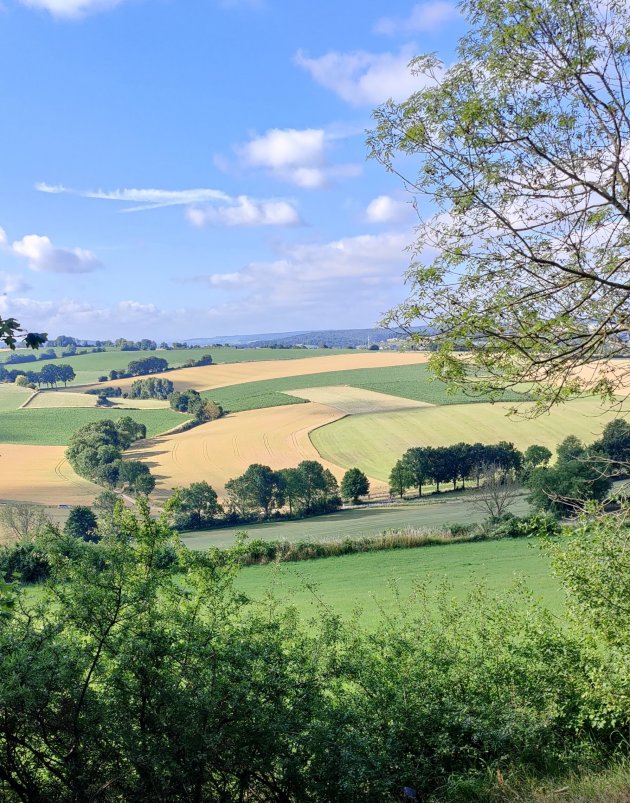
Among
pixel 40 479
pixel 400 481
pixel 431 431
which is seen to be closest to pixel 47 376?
pixel 40 479

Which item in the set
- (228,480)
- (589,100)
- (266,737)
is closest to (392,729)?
(266,737)

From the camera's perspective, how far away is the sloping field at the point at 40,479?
54.3m

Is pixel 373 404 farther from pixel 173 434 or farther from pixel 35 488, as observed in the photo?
pixel 35 488

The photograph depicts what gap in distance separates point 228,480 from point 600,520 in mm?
49296

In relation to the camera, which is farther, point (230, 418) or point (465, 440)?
point (230, 418)

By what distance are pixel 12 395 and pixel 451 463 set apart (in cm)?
6759

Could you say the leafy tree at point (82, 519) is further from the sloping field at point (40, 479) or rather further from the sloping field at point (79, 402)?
the sloping field at point (79, 402)

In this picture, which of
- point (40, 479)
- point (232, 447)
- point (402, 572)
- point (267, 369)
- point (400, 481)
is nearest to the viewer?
point (402, 572)

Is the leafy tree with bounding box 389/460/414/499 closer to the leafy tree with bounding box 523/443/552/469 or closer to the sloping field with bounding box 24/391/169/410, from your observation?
the leafy tree with bounding box 523/443/552/469

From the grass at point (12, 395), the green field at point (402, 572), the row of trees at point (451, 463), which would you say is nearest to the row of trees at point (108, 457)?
the row of trees at point (451, 463)

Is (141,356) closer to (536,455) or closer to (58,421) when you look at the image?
(58,421)

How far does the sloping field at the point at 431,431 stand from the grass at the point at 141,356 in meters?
53.0

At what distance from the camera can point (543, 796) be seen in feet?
20.3

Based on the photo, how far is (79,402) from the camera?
3516 inches
